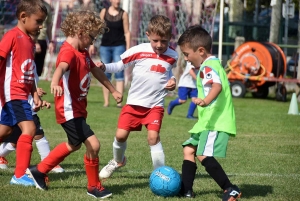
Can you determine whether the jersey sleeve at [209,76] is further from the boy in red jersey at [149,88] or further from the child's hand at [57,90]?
the child's hand at [57,90]

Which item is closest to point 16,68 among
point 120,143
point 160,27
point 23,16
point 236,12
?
point 23,16

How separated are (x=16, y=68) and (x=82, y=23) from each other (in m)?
0.77

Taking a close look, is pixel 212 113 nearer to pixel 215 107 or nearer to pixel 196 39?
pixel 215 107

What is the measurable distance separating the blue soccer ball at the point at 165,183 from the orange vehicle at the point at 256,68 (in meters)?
10.7

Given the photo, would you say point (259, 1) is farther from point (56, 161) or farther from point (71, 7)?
point (56, 161)

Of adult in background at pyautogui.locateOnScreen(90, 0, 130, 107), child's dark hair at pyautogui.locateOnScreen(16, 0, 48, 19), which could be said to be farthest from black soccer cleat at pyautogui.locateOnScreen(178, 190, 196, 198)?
adult in background at pyautogui.locateOnScreen(90, 0, 130, 107)

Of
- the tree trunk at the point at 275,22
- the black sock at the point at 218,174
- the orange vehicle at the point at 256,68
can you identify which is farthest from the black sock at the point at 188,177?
the tree trunk at the point at 275,22

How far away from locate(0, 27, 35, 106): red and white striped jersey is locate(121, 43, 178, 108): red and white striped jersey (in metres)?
1.13

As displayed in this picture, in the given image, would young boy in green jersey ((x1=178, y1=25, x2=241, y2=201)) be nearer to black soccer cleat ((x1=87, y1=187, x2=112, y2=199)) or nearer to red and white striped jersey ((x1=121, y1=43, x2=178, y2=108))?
black soccer cleat ((x1=87, y1=187, x2=112, y2=199))

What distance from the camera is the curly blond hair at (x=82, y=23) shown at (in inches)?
227

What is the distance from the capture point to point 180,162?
7.62m

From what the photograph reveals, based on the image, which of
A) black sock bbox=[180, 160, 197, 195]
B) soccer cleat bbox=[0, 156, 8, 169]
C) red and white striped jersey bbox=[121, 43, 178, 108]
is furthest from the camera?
soccer cleat bbox=[0, 156, 8, 169]

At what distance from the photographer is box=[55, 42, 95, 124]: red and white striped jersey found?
18.8 ft

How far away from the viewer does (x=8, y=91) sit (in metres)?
6.01
